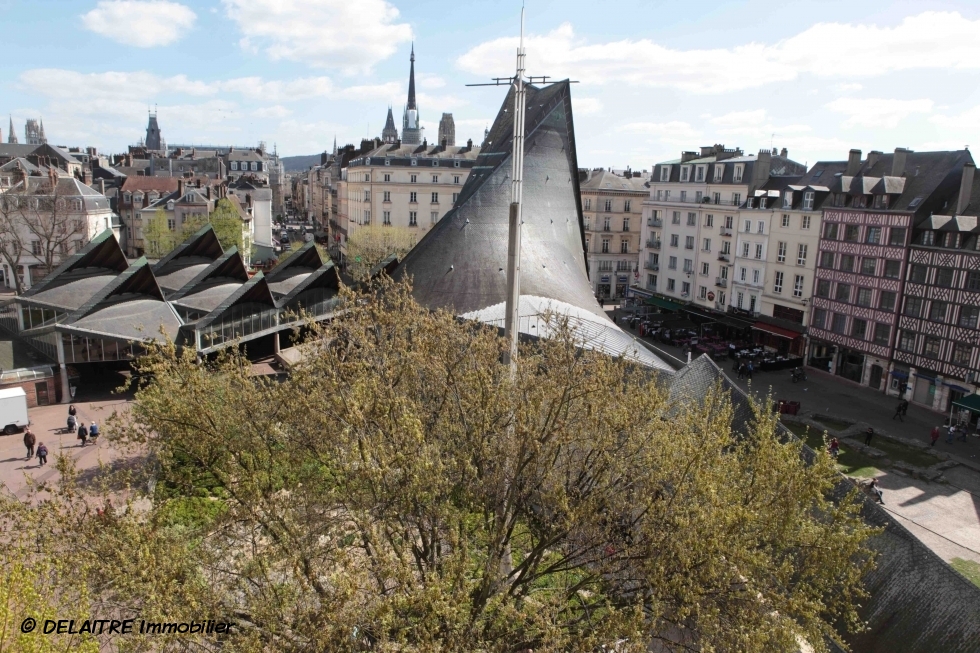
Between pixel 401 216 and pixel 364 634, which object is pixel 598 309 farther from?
pixel 401 216

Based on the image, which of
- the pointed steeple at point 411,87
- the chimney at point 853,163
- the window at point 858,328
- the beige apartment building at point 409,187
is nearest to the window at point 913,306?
the window at point 858,328

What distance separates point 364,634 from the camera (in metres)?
8.91

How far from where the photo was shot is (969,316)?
1116 inches

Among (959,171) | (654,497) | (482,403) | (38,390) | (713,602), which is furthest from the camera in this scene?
(959,171)

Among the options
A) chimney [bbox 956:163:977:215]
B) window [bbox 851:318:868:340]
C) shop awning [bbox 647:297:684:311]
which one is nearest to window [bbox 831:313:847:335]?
window [bbox 851:318:868:340]

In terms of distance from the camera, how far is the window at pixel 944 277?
29.2 meters

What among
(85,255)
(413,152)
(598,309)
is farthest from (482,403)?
(413,152)

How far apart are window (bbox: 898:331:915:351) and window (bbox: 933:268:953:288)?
8.20ft

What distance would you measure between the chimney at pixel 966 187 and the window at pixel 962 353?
5.81m

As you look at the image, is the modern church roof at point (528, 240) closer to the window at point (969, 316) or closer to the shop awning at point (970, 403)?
the shop awning at point (970, 403)

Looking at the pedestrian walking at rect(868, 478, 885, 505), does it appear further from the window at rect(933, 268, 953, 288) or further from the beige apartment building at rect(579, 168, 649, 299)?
the beige apartment building at rect(579, 168, 649, 299)

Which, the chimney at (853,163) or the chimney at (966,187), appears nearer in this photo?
the chimney at (966,187)

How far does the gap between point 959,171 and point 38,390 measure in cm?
3984

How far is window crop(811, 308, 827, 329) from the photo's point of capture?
3538cm
